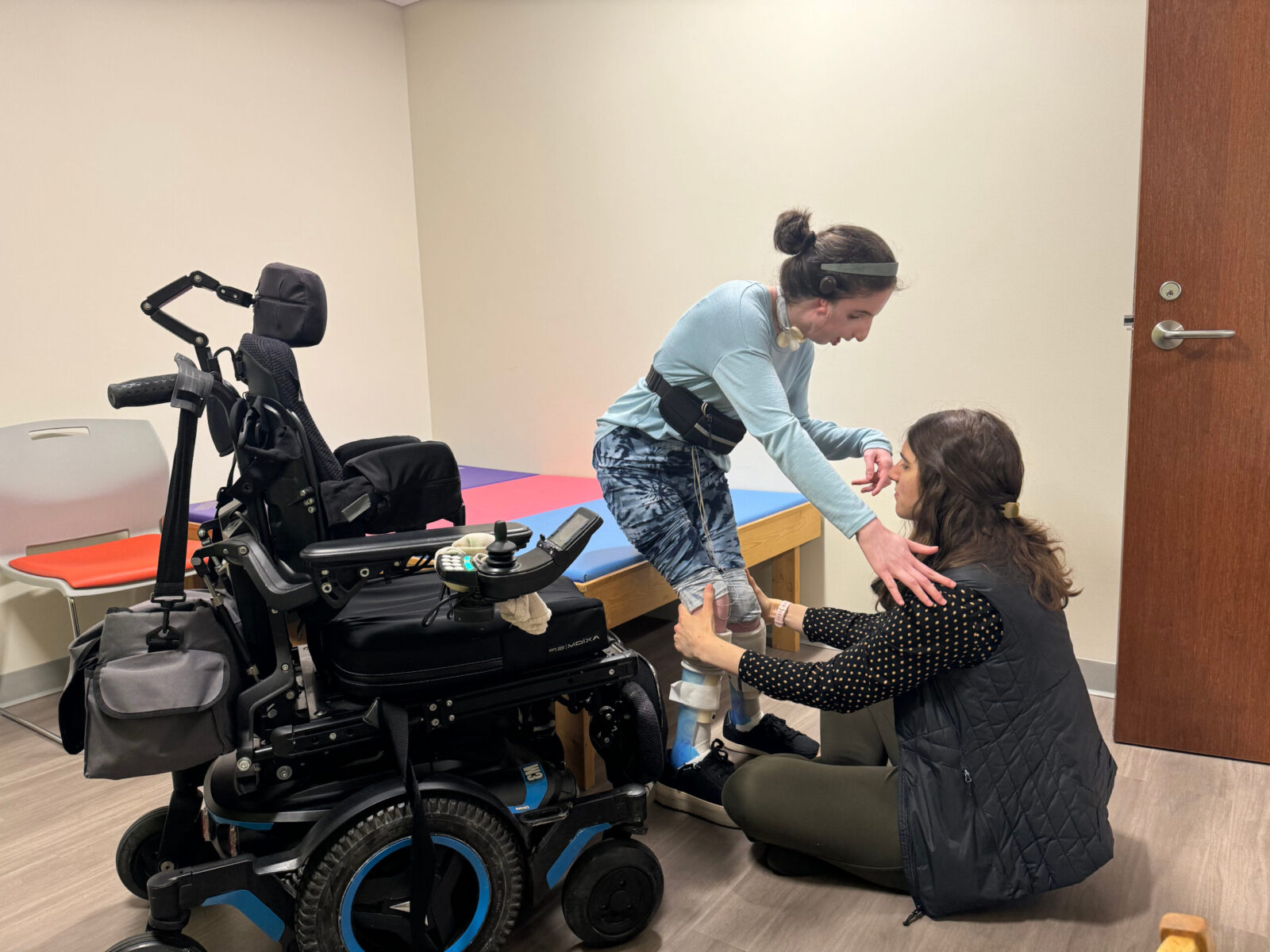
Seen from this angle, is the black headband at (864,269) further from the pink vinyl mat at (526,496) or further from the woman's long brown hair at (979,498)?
the pink vinyl mat at (526,496)

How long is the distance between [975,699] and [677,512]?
682 millimetres

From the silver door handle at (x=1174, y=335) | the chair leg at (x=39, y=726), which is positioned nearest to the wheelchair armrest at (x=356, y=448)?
the chair leg at (x=39, y=726)

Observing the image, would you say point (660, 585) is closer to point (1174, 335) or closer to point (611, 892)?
point (611, 892)

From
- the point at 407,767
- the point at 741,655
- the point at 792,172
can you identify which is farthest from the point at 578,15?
the point at 407,767

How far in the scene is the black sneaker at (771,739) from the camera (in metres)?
2.21

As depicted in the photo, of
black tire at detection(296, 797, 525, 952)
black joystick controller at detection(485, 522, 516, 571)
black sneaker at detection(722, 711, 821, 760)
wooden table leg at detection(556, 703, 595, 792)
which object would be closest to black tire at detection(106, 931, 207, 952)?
black tire at detection(296, 797, 525, 952)

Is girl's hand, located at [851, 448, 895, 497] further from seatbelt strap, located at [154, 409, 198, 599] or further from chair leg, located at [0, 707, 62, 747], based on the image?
chair leg, located at [0, 707, 62, 747]

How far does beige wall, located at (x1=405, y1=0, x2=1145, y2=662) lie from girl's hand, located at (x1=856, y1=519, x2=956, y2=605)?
1256mm

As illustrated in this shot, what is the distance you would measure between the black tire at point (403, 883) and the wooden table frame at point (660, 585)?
603 millimetres

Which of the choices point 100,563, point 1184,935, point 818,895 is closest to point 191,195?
point 100,563

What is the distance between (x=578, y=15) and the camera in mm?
3305

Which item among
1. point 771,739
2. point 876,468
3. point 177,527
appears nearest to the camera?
point 177,527

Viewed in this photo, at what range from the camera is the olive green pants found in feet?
5.28

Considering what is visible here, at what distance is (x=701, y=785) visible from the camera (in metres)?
1.97
